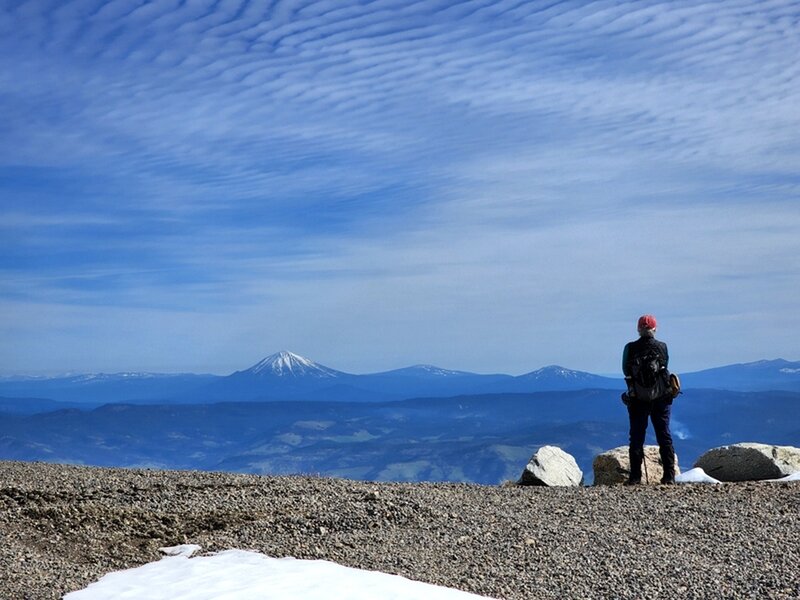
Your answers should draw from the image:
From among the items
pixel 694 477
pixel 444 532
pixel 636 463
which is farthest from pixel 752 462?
pixel 444 532

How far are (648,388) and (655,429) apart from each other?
910mm

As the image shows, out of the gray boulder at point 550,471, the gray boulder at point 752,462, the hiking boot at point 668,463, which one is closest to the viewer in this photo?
the hiking boot at point 668,463

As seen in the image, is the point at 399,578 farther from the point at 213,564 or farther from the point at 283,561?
the point at 213,564

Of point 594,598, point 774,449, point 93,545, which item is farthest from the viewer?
point 774,449

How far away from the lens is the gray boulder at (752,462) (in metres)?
18.5

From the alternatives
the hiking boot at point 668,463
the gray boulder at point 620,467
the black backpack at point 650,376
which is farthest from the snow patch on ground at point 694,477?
the black backpack at point 650,376

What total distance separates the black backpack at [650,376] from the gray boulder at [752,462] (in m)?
2.80

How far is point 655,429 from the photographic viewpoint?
17.6m

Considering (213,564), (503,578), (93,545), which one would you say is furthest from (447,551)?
(93,545)

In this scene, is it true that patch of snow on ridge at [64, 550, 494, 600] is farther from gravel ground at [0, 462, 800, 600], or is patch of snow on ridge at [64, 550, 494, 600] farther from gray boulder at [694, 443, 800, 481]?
gray boulder at [694, 443, 800, 481]

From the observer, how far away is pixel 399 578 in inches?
377

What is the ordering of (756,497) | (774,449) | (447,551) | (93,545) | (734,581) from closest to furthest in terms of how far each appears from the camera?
(734,581) < (447,551) < (93,545) < (756,497) < (774,449)

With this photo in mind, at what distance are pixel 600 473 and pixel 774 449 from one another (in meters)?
3.63

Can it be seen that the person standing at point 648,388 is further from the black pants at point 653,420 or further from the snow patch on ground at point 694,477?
the snow patch on ground at point 694,477
